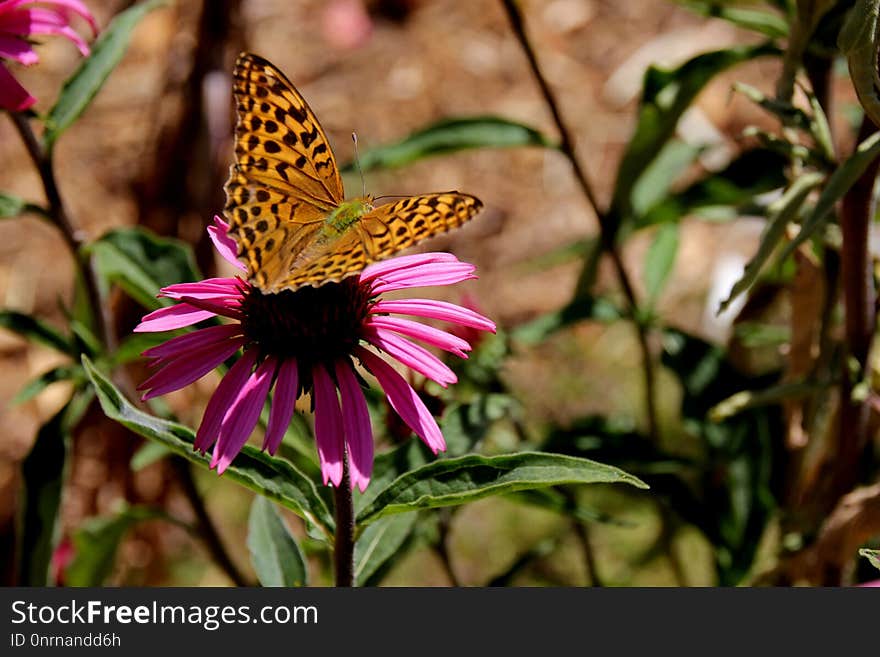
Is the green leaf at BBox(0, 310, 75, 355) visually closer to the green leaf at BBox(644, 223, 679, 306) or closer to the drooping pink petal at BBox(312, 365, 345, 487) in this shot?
the drooping pink petal at BBox(312, 365, 345, 487)

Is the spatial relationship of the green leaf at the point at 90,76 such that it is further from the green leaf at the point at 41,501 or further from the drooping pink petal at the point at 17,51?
the green leaf at the point at 41,501

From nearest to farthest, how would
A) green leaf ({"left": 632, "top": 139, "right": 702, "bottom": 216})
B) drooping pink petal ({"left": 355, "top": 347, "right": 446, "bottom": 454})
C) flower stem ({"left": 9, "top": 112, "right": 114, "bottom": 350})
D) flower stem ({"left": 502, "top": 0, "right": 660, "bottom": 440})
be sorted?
drooping pink petal ({"left": 355, "top": 347, "right": 446, "bottom": 454}) → flower stem ({"left": 9, "top": 112, "right": 114, "bottom": 350}) → flower stem ({"left": 502, "top": 0, "right": 660, "bottom": 440}) → green leaf ({"left": 632, "top": 139, "right": 702, "bottom": 216})

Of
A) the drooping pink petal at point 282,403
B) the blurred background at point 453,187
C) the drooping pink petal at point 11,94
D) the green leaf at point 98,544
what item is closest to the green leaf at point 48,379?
the green leaf at point 98,544

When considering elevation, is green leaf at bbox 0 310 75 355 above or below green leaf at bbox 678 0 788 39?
below

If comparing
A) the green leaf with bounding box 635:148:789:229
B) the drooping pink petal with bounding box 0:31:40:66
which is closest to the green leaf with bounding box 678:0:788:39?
the green leaf with bounding box 635:148:789:229

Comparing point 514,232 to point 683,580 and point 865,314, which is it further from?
point 865,314

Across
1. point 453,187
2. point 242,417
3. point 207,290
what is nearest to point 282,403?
point 242,417

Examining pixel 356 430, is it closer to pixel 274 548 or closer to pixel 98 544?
pixel 274 548
